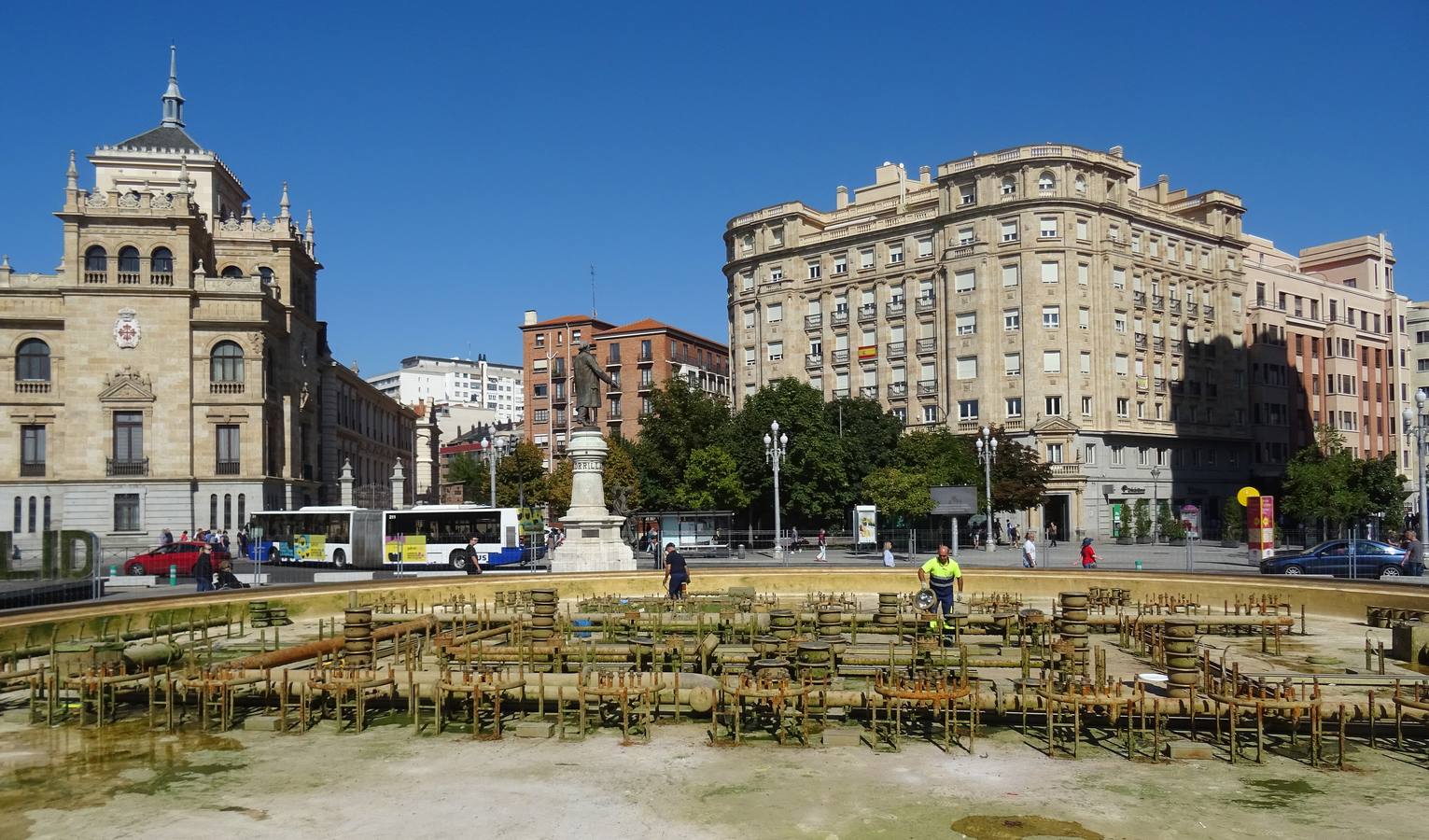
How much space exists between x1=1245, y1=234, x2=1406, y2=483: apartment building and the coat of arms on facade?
7192 cm

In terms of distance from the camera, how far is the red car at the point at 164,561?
37094 millimetres

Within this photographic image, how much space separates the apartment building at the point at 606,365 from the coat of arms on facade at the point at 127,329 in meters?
50.2

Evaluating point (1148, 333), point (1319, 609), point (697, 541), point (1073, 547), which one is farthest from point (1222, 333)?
point (1319, 609)

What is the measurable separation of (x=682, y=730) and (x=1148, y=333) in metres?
66.0

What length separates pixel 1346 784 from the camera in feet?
31.5

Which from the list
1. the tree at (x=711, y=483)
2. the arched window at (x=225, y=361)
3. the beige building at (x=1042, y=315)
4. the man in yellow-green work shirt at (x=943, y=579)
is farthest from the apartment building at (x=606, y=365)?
the man in yellow-green work shirt at (x=943, y=579)

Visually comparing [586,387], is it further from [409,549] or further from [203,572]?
[409,549]

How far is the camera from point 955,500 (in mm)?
42344

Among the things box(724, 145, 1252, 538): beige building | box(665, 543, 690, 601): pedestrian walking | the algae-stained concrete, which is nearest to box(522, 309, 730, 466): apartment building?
box(724, 145, 1252, 538): beige building

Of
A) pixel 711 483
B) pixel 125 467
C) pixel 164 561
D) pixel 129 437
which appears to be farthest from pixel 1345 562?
pixel 129 437

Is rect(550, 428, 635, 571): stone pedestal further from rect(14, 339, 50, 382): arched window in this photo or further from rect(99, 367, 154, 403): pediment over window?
rect(14, 339, 50, 382): arched window

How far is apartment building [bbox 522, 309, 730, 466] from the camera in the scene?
101m

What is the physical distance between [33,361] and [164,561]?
64.0 feet

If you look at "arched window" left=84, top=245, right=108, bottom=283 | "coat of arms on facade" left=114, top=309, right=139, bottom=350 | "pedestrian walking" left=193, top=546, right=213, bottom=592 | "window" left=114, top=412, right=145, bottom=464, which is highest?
"arched window" left=84, top=245, right=108, bottom=283
